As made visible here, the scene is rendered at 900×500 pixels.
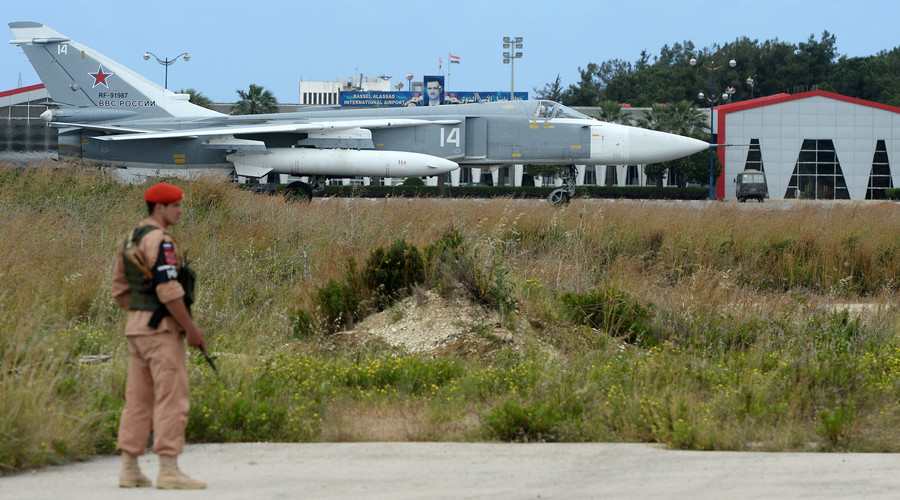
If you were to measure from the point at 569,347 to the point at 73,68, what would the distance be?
1929 centimetres

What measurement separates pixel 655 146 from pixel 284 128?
8926mm

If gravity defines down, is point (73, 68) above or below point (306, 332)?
above

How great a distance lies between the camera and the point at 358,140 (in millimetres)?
20812

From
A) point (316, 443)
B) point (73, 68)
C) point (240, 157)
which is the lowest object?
point (316, 443)

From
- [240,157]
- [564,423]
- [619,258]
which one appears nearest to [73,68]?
[240,157]

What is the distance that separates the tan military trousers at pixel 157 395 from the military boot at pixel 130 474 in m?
0.06

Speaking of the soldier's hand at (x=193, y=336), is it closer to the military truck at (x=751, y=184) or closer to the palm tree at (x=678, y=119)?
the military truck at (x=751, y=184)

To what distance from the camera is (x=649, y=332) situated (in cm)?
840

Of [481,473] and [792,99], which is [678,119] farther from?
[481,473]

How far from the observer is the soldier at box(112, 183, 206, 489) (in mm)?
4180

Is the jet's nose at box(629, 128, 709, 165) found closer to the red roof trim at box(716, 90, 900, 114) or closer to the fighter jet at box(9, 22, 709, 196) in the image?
the fighter jet at box(9, 22, 709, 196)

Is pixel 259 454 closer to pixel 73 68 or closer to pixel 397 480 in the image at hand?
pixel 397 480

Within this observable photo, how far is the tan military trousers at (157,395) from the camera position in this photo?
4.18m

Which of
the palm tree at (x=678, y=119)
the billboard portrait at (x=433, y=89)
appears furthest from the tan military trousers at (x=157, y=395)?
the billboard portrait at (x=433, y=89)
